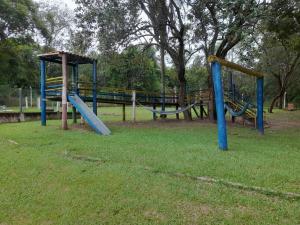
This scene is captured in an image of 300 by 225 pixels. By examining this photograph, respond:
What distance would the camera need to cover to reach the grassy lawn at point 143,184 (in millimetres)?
3297

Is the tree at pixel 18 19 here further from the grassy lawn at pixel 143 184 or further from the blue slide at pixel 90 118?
the grassy lawn at pixel 143 184

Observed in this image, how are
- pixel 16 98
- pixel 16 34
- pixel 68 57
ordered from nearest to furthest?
pixel 68 57 → pixel 16 98 → pixel 16 34

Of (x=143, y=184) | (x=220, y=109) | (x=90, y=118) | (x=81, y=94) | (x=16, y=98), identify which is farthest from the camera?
(x=16, y=98)

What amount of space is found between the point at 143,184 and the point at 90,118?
247 inches

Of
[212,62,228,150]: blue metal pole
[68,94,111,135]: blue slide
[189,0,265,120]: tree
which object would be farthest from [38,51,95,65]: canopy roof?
[212,62,228,150]: blue metal pole

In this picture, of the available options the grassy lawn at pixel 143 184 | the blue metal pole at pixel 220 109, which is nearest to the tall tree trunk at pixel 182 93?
the blue metal pole at pixel 220 109

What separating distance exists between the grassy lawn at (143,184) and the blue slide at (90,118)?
8.33 feet

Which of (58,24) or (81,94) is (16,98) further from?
(58,24)

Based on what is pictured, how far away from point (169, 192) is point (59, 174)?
1.82 metres

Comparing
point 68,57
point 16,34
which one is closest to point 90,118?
point 68,57

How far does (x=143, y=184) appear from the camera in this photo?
13.9ft

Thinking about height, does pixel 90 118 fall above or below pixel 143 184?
above

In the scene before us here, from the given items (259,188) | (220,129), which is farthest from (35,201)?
(220,129)

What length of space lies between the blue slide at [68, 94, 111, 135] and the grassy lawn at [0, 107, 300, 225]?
254cm
